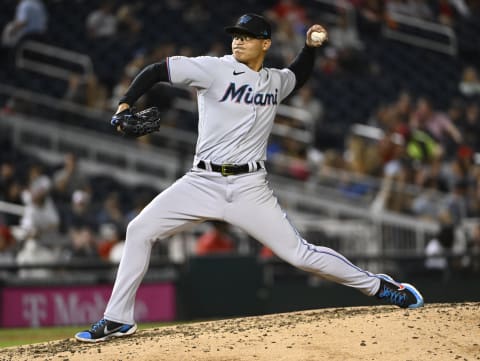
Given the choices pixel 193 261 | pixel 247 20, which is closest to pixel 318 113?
pixel 193 261

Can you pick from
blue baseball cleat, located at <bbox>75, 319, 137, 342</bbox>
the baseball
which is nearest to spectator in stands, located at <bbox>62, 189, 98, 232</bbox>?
blue baseball cleat, located at <bbox>75, 319, 137, 342</bbox>

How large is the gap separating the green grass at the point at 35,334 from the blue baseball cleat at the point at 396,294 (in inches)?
188

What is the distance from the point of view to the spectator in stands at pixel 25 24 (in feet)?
50.7

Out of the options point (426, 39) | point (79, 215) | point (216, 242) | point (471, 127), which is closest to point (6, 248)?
point (79, 215)

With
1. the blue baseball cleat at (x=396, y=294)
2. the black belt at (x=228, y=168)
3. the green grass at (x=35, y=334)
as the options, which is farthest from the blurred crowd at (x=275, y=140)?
the black belt at (x=228, y=168)

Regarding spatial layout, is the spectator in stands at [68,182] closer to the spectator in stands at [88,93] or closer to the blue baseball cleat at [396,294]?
the spectator in stands at [88,93]

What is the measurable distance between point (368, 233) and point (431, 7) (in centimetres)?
864

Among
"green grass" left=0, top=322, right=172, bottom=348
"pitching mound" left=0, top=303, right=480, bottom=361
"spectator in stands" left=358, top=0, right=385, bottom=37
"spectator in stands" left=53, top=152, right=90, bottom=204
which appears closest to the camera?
"pitching mound" left=0, top=303, right=480, bottom=361

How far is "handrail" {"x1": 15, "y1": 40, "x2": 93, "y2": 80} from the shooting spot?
15812mm

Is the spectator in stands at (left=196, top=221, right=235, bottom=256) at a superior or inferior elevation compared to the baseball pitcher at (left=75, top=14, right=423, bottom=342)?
inferior

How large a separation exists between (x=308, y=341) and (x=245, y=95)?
1.53 metres

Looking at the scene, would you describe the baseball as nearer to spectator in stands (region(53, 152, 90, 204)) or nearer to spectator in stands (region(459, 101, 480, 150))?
spectator in stands (region(53, 152, 90, 204))

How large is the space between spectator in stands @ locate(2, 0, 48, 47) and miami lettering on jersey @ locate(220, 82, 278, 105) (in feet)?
32.3

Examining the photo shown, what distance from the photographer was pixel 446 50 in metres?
20.0
